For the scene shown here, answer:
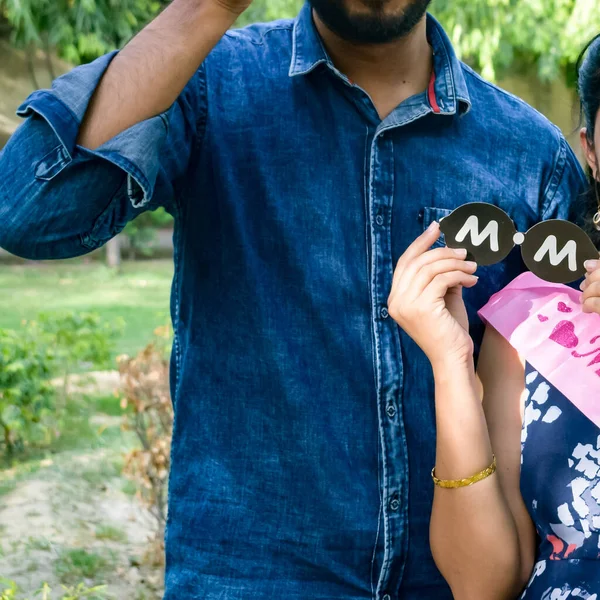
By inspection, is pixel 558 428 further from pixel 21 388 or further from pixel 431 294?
pixel 21 388

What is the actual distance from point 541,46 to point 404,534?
20.4 feet

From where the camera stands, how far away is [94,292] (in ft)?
38.2

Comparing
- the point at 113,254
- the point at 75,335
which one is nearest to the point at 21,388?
the point at 75,335

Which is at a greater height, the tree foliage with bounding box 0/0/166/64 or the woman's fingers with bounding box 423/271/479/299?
the woman's fingers with bounding box 423/271/479/299

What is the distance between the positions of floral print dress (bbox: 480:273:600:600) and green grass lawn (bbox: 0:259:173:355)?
710 cm

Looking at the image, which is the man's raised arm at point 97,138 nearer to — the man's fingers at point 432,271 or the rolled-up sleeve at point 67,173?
the rolled-up sleeve at point 67,173

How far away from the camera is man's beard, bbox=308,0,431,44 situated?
1.61 m

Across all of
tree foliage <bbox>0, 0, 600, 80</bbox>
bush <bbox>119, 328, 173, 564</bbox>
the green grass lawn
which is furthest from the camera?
the green grass lawn

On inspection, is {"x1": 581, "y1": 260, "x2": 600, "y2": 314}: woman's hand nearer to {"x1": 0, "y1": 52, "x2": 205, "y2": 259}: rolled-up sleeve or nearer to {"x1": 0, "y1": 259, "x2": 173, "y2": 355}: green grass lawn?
{"x1": 0, "y1": 52, "x2": 205, "y2": 259}: rolled-up sleeve

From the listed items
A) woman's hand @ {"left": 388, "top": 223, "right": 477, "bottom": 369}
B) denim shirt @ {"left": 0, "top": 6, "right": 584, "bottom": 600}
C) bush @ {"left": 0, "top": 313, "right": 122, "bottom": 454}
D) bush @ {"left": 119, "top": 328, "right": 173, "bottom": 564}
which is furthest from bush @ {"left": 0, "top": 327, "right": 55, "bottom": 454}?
woman's hand @ {"left": 388, "top": 223, "right": 477, "bottom": 369}

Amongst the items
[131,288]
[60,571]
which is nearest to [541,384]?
[60,571]

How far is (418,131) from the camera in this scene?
179 centimetres

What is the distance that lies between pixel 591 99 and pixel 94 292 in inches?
413

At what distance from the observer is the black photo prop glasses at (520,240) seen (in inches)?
60.6
